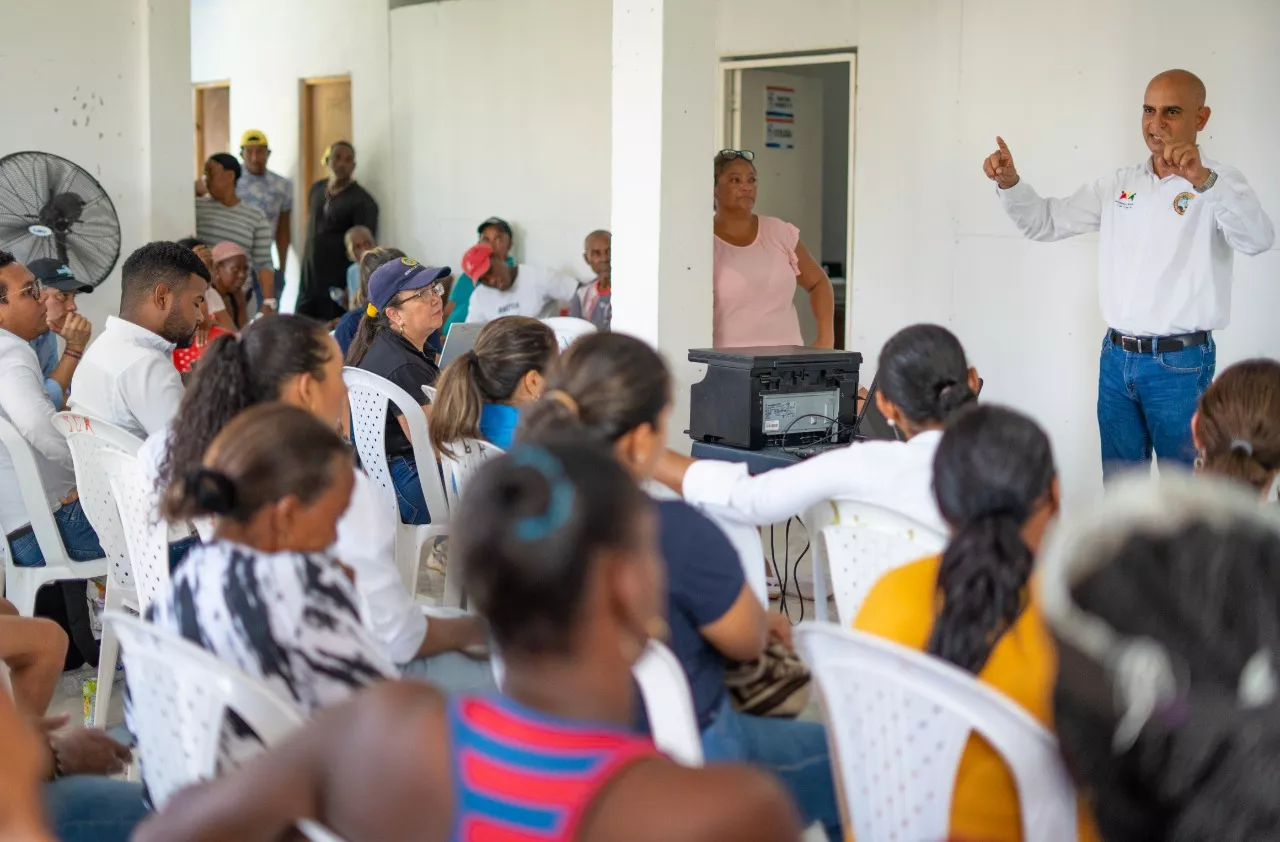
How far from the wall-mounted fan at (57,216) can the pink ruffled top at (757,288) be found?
109 inches

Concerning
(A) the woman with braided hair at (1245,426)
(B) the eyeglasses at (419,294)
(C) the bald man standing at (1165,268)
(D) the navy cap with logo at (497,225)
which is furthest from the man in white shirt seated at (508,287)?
(A) the woman with braided hair at (1245,426)

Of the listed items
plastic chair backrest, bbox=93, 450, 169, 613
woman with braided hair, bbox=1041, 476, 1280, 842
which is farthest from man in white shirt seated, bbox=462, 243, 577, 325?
woman with braided hair, bbox=1041, 476, 1280, 842

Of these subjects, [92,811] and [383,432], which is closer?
[92,811]

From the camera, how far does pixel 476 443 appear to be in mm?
3102

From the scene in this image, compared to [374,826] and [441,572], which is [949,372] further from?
[441,572]

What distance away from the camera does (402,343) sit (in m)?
3.92

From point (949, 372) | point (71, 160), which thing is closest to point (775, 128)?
point (71, 160)

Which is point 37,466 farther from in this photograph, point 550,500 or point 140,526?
point 550,500

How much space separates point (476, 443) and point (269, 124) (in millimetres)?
6858

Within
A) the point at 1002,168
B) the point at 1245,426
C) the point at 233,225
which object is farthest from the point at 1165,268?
the point at 233,225

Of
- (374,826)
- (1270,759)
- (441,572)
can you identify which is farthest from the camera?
(441,572)

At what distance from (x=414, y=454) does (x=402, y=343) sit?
0.48m

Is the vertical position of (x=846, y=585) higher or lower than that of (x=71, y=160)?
lower

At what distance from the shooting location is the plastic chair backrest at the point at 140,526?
2.64 meters
